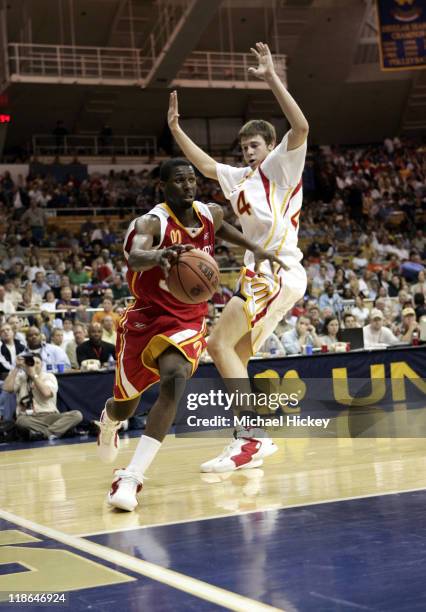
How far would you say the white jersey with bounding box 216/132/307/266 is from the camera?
5754 mm

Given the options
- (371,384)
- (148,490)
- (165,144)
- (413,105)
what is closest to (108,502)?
(148,490)

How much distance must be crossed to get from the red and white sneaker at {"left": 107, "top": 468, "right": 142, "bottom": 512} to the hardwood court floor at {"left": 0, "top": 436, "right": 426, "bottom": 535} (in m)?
0.06

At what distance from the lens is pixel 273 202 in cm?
582

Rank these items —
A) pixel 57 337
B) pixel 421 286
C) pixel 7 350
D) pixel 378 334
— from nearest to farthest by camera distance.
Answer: pixel 7 350
pixel 57 337
pixel 378 334
pixel 421 286

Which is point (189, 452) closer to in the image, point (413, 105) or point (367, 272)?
point (367, 272)

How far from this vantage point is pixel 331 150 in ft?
102

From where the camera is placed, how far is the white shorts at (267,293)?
5719 mm

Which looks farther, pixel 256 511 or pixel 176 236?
pixel 176 236

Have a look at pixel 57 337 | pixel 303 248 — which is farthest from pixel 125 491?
pixel 303 248

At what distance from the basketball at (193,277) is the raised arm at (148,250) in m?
0.07

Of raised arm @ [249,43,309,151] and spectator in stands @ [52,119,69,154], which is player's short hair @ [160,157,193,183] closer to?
raised arm @ [249,43,309,151]

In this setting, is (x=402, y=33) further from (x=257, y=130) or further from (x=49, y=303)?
(x=257, y=130)

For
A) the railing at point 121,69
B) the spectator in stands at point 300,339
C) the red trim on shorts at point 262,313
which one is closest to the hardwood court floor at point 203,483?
the red trim on shorts at point 262,313

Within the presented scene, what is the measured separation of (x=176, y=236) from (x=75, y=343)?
7.29 meters
